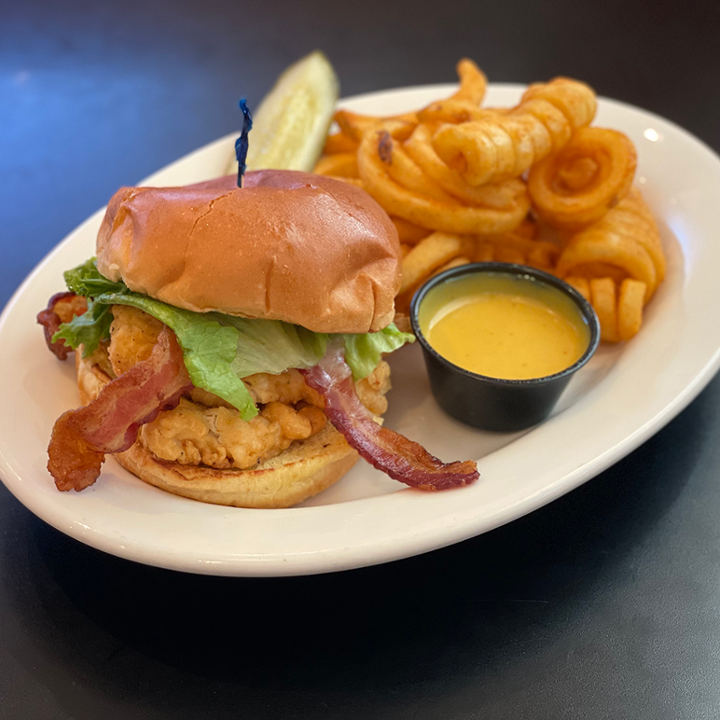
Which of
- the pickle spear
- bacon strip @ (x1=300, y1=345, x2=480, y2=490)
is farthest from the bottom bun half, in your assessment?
the pickle spear

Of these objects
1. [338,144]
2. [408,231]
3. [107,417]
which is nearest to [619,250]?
[408,231]

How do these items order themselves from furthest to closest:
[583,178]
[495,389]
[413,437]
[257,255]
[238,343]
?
[583,178], [413,437], [495,389], [238,343], [257,255]

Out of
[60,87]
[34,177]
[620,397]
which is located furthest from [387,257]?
[60,87]

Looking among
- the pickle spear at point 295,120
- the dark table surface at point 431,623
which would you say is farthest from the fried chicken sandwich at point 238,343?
the pickle spear at point 295,120

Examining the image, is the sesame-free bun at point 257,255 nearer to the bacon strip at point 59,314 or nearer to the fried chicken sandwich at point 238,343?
the fried chicken sandwich at point 238,343

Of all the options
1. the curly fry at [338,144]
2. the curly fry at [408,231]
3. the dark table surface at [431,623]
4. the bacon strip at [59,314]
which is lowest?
the dark table surface at [431,623]

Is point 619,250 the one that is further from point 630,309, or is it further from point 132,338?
point 132,338
